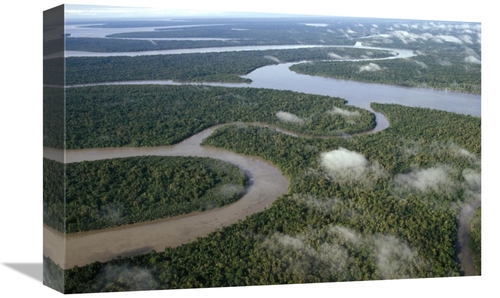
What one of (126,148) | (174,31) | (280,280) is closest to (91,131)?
(126,148)

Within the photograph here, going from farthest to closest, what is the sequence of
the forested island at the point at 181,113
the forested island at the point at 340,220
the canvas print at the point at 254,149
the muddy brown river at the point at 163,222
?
1. the forested island at the point at 181,113
2. the forested island at the point at 340,220
3. the canvas print at the point at 254,149
4. the muddy brown river at the point at 163,222

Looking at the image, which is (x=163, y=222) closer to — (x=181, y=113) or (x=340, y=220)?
Answer: (x=181, y=113)

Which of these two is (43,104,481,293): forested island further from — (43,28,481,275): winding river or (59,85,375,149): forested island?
(59,85,375,149): forested island

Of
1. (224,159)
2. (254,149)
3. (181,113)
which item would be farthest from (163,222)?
(254,149)

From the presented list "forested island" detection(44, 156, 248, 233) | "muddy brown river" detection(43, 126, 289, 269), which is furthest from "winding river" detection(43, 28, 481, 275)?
"forested island" detection(44, 156, 248, 233)

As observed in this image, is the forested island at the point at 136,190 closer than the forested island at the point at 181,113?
Yes

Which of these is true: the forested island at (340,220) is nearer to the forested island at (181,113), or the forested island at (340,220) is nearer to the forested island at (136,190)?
the forested island at (181,113)

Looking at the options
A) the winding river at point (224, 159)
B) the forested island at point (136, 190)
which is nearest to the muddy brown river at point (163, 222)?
the winding river at point (224, 159)

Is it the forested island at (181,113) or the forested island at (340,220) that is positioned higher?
the forested island at (181,113)
